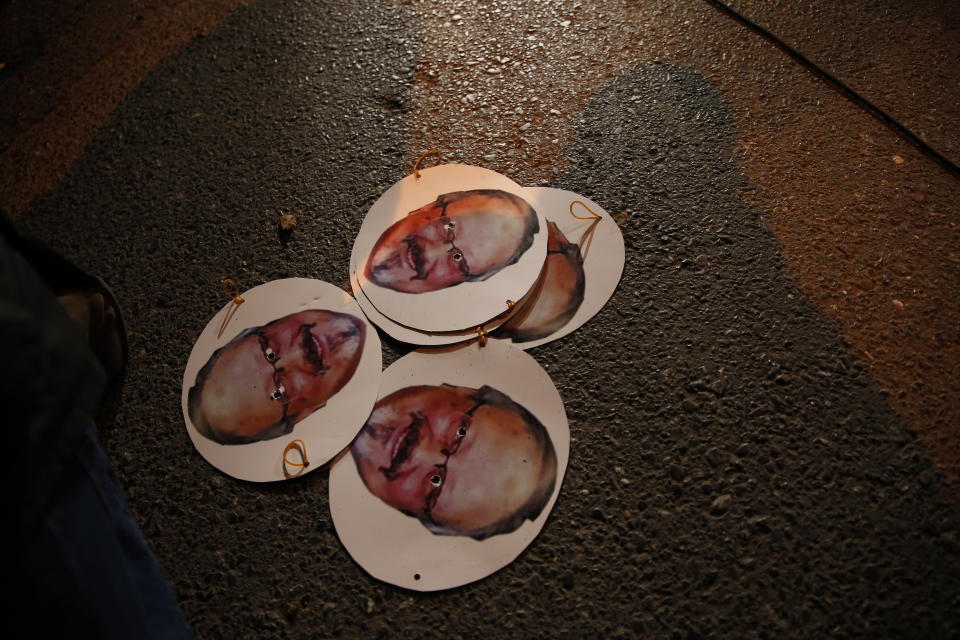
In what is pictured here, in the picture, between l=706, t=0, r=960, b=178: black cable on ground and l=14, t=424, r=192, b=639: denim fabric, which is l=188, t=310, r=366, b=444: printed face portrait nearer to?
l=14, t=424, r=192, b=639: denim fabric

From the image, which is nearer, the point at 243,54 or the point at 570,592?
the point at 570,592

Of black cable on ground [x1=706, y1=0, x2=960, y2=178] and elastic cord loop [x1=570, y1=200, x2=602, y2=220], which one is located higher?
black cable on ground [x1=706, y1=0, x2=960, y2=178]

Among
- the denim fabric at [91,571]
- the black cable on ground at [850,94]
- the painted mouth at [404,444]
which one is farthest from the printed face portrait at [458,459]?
the black cable on ground at [850,94]

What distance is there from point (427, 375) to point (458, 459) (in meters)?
0.13

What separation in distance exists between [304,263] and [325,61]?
1.70ft

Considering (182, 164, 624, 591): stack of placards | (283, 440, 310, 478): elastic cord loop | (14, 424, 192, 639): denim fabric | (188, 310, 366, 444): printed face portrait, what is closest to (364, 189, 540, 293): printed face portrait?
(182, 164, 624, 591): stack of placards

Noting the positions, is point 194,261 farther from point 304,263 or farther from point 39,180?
point 39,180

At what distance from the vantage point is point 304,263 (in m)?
1.07

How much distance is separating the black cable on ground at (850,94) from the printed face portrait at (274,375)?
947mm

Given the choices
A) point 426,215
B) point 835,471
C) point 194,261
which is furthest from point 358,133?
point 835,471

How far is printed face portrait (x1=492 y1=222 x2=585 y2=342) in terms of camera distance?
0.94 metres

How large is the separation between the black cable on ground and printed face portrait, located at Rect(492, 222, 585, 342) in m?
0.59

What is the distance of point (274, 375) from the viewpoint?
0.94m

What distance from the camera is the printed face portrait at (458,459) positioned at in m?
0.82
